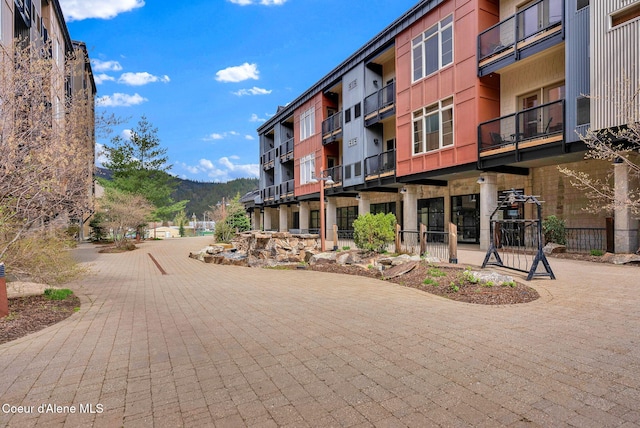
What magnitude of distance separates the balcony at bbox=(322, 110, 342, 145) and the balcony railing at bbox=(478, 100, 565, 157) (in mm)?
11907

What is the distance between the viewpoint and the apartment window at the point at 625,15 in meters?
10.4

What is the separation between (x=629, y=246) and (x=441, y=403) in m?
11.7

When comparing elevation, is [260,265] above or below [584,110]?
below

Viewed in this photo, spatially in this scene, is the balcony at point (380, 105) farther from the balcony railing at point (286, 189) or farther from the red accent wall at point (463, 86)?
the balcony railing at point (286, 189)

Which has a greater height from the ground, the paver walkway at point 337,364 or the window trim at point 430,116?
the window trim at point 430,116

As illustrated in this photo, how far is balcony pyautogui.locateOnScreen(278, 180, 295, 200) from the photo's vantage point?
32.1 m

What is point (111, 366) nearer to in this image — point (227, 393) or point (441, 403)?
point (227, 393)

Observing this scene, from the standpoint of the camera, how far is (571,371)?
343 centimetres

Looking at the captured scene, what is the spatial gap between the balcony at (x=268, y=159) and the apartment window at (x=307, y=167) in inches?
294

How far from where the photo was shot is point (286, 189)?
33.0m

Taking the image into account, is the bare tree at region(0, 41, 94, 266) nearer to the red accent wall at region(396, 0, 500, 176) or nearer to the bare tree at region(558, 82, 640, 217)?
the bare tree at region(558, 82, 640, 217)

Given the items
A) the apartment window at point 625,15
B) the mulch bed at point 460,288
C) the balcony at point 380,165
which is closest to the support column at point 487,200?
the balcony at point 380,165

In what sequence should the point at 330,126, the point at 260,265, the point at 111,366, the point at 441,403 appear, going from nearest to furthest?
1. the point at 441,403
2. the point at 111,366
3. the point at 260,265
4. the point at 330,126

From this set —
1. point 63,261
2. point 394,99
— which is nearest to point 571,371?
point 63,261
